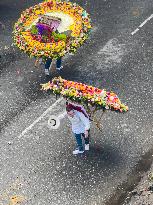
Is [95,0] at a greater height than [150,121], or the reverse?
[95,0]

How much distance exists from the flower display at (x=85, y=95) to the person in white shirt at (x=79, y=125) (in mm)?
389

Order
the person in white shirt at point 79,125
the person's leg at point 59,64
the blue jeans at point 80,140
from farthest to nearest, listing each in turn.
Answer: the person's leg at point 59,64
the blue jeans at point 80,140
the person in white shirt at point 79,125

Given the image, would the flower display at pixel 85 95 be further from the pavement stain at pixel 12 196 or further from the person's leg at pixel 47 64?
the person's leg at pixel 47 64

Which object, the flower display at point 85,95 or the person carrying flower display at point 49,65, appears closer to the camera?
the flower display at point 85,95

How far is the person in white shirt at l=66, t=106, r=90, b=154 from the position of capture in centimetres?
1173

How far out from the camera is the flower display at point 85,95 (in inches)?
449

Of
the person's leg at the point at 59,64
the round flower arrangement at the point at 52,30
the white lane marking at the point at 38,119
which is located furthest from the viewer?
the person's leg at the point at 59,64

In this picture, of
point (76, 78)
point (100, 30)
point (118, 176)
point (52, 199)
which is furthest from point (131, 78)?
point (52, 199)

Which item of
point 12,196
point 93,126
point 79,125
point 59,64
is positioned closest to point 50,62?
point 59,64

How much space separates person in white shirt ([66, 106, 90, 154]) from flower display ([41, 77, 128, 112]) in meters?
0.39

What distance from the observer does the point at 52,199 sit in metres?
11.9

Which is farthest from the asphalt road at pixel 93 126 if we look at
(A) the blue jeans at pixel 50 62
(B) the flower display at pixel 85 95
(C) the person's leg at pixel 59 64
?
(B) the flower display at pixel 85 95

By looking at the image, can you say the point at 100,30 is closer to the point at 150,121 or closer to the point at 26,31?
the point at 26,31

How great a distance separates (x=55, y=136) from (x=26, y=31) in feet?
12.3
